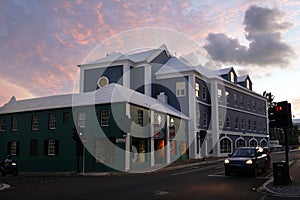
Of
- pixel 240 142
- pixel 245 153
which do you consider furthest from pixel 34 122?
pixel 240 142

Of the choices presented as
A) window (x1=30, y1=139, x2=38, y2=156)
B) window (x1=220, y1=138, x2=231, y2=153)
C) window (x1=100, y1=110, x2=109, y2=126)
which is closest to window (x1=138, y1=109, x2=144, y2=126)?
window (x1=100, y1=110, x2=109, y2=126)

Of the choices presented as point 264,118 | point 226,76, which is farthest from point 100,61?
point 264,118

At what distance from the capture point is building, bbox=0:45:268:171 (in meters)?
29.9

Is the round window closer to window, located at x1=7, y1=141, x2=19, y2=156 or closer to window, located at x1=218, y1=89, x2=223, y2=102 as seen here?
window, located at x1=7, y1=141, x2=19, y2=156

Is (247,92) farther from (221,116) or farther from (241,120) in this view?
(221,116)

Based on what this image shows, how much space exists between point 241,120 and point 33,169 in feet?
107

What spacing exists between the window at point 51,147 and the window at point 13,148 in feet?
13.4

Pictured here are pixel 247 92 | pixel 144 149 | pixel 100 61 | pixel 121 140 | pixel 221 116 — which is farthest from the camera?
pixel 247 92

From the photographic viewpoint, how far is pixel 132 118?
100.0 feet

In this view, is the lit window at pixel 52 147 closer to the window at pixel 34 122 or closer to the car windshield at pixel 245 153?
the window at pixel 34 122

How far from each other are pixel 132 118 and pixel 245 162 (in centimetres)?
1278

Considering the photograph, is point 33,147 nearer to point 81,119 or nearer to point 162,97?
point 81,119

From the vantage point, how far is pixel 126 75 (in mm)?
42719

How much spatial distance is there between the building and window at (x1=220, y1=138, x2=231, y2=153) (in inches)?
11.5
